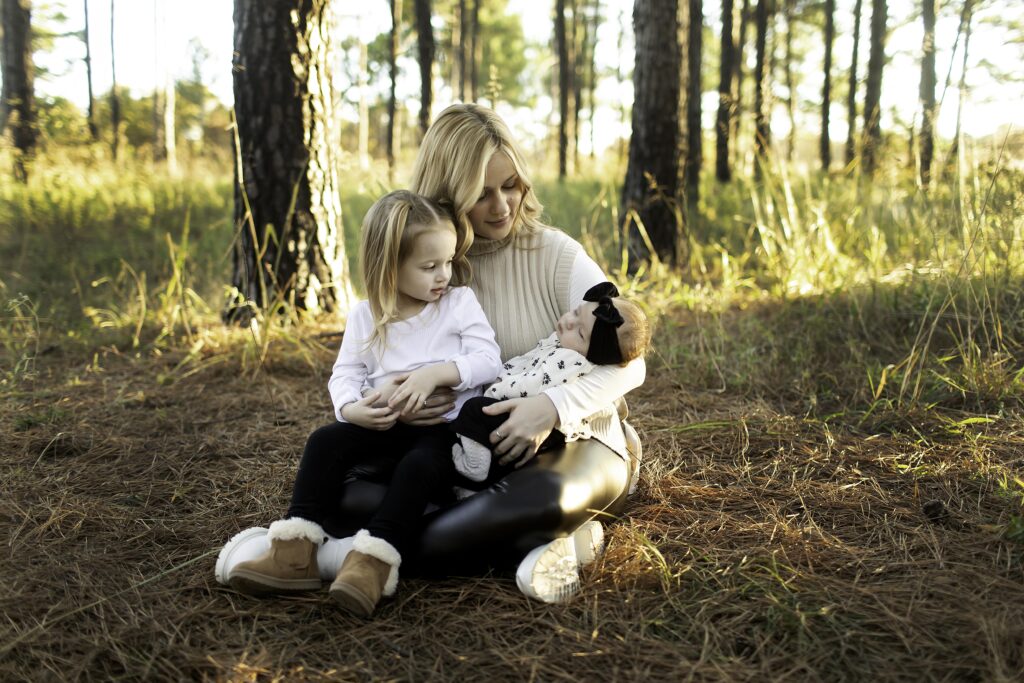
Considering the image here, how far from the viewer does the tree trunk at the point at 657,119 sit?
17.9 feet

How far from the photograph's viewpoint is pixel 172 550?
7.00 ft

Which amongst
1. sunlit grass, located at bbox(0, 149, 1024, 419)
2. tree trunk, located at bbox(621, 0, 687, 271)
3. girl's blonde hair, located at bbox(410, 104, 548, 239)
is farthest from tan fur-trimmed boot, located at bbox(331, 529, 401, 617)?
tree trunk, located at bbox(621, 0, 687, 271)

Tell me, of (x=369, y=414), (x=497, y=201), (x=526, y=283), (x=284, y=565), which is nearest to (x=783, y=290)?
(x=526, y=283)

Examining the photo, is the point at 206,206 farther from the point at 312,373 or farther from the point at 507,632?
the point at 507,632

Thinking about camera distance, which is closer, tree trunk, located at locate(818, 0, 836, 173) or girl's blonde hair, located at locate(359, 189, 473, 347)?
girl's blonde hair, located at locate(359, 189, 473, 347)

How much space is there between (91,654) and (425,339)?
1127 millimetres

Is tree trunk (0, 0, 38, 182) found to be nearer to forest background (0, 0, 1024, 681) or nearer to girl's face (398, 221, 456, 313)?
forest background (0, 0, 1024, 681)

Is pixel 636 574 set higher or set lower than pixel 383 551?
lower

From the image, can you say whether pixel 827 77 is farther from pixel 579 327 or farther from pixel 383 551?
pixel 383 551

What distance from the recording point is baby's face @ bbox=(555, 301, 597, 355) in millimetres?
2035

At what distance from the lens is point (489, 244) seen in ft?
7.98

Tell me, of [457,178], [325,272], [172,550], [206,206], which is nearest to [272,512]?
[172,550]

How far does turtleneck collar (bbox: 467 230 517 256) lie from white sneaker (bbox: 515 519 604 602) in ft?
3.20

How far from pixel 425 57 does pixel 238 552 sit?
875cm
